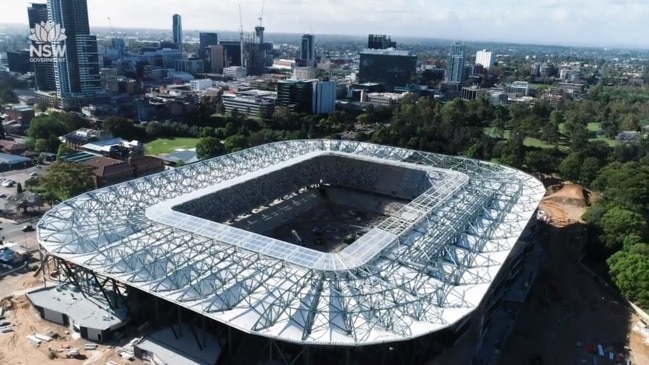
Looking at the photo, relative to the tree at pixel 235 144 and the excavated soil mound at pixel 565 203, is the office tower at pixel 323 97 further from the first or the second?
the excavated soil mound at pixel 565 203

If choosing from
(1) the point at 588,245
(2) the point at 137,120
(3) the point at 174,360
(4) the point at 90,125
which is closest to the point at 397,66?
(2) the point at 137,120

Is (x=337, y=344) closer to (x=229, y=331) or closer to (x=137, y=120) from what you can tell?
(x=229, y=331)

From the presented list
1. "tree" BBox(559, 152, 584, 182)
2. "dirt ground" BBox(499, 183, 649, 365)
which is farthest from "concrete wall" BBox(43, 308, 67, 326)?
"tree" BBox(559, 152, 584, 182)

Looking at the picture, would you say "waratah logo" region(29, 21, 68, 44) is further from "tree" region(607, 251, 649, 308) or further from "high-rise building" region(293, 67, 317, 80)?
"tree" region(607, 251, 649, 308)

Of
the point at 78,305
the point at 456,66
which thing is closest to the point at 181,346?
the point at 78,305

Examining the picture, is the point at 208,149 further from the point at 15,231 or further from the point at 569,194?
the point at 569,194

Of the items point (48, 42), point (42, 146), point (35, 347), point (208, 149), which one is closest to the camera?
point (35, 347)
